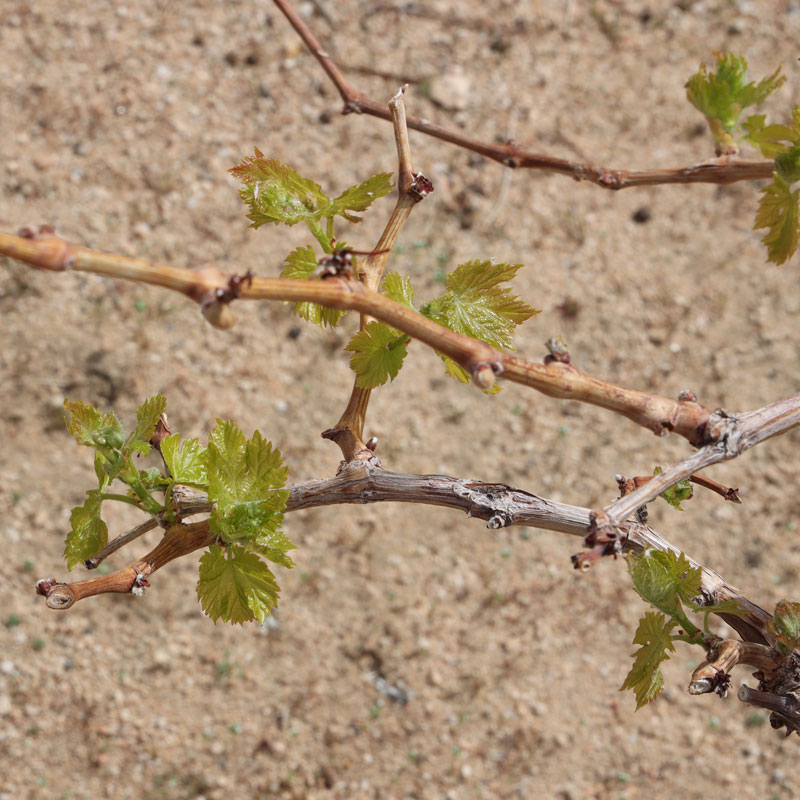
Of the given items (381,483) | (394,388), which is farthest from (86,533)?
(394,388)

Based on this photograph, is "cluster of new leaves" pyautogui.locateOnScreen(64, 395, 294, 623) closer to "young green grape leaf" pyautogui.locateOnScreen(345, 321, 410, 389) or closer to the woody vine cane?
the woody vine cane

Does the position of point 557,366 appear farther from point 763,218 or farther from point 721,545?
point 721,545

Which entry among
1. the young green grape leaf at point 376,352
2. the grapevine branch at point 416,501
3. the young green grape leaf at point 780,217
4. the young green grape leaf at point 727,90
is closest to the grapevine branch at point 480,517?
the grapevine branch at point 416,501

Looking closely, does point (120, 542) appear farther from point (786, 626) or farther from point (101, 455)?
point (786, 626)

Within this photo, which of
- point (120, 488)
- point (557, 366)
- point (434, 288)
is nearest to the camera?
point (557, 366)

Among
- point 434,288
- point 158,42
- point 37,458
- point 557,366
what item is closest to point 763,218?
point 557,366
